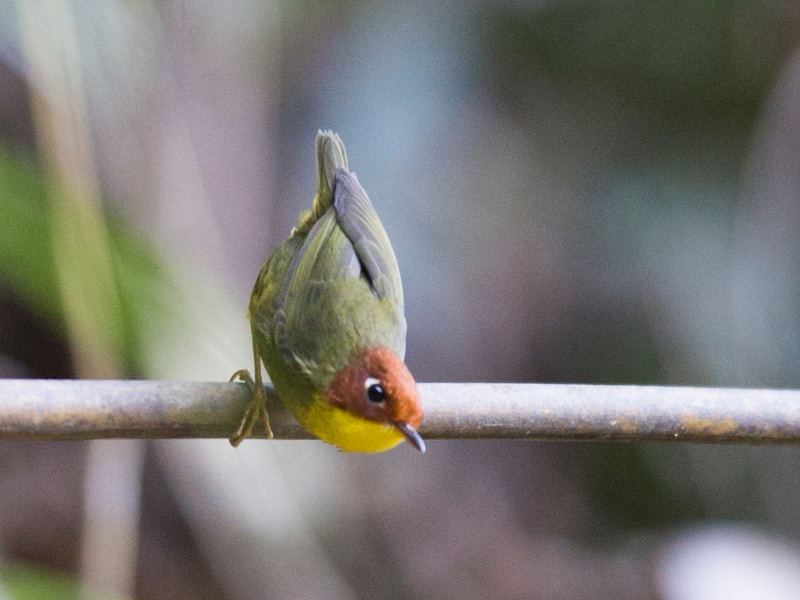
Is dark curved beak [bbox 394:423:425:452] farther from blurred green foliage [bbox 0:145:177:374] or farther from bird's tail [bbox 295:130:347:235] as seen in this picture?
bird's tail [bbox 295:130:347:235]

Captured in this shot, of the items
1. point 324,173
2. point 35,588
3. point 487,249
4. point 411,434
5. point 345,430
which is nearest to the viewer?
point 35,588

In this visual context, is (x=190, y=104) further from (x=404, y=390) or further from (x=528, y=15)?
(x=404, y=390)

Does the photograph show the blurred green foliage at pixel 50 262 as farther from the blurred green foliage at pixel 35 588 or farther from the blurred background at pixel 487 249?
the blurred background at pixel 487 249

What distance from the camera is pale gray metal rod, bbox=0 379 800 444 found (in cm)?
174

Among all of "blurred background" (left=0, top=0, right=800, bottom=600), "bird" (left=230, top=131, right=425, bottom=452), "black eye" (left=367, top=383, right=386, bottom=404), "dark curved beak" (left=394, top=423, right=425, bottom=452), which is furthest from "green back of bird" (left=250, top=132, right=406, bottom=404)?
"blurred background" (left=0, top=0, right=800, bottom=600)

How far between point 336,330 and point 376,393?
333 mm

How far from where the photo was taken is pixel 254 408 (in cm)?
237

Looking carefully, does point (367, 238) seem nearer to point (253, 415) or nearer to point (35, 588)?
point (253, 415)

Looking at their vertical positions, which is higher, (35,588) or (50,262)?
(50,262)

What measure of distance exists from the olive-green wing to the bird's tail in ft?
0.23

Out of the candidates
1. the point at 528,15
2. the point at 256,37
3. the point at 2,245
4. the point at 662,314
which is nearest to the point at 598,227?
the point at 662,314

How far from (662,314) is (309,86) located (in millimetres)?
2404

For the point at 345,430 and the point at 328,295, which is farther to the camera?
the point at 328,295

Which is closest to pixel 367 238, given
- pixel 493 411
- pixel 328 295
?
pixel 328 295
